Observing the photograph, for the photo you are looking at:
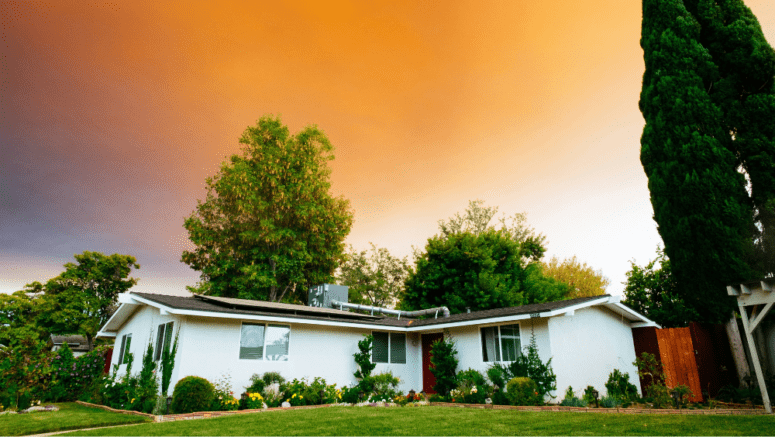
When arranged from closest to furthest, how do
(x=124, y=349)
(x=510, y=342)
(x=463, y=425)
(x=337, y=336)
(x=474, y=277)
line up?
(x=463, y=425)
(x=510, y=342)
(x=337, y=336)
(x=124, y=349)
(x=474, y=277)

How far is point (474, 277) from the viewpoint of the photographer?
28.0 m

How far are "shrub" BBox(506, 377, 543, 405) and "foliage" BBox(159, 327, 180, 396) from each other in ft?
32.1

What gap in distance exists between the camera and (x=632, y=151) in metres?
18.8

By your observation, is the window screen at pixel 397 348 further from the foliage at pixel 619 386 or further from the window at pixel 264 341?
the foliage at pixel 619 386

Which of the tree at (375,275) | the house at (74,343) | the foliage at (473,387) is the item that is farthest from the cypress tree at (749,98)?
the house at (74,343)

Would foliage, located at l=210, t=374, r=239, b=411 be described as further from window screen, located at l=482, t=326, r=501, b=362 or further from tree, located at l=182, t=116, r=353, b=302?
tree, located at l=182, t=116, r=353, b=302

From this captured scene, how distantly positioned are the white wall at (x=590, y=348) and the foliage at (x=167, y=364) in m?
11.4

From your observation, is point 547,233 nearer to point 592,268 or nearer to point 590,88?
point 592,268

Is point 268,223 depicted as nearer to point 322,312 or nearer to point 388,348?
point 322,312

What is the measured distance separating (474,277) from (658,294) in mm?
11366

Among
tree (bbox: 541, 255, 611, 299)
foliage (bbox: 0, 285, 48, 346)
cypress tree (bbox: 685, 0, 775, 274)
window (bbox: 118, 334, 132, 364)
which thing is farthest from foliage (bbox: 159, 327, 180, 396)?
tree (bbox: 541, 255, 611, 299)

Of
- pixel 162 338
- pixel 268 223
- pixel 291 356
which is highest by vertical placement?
pixel 268 223

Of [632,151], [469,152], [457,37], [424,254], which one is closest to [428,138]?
[469,152]

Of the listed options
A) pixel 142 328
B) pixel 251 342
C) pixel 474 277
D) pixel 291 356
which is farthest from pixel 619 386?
pixel 142 328
